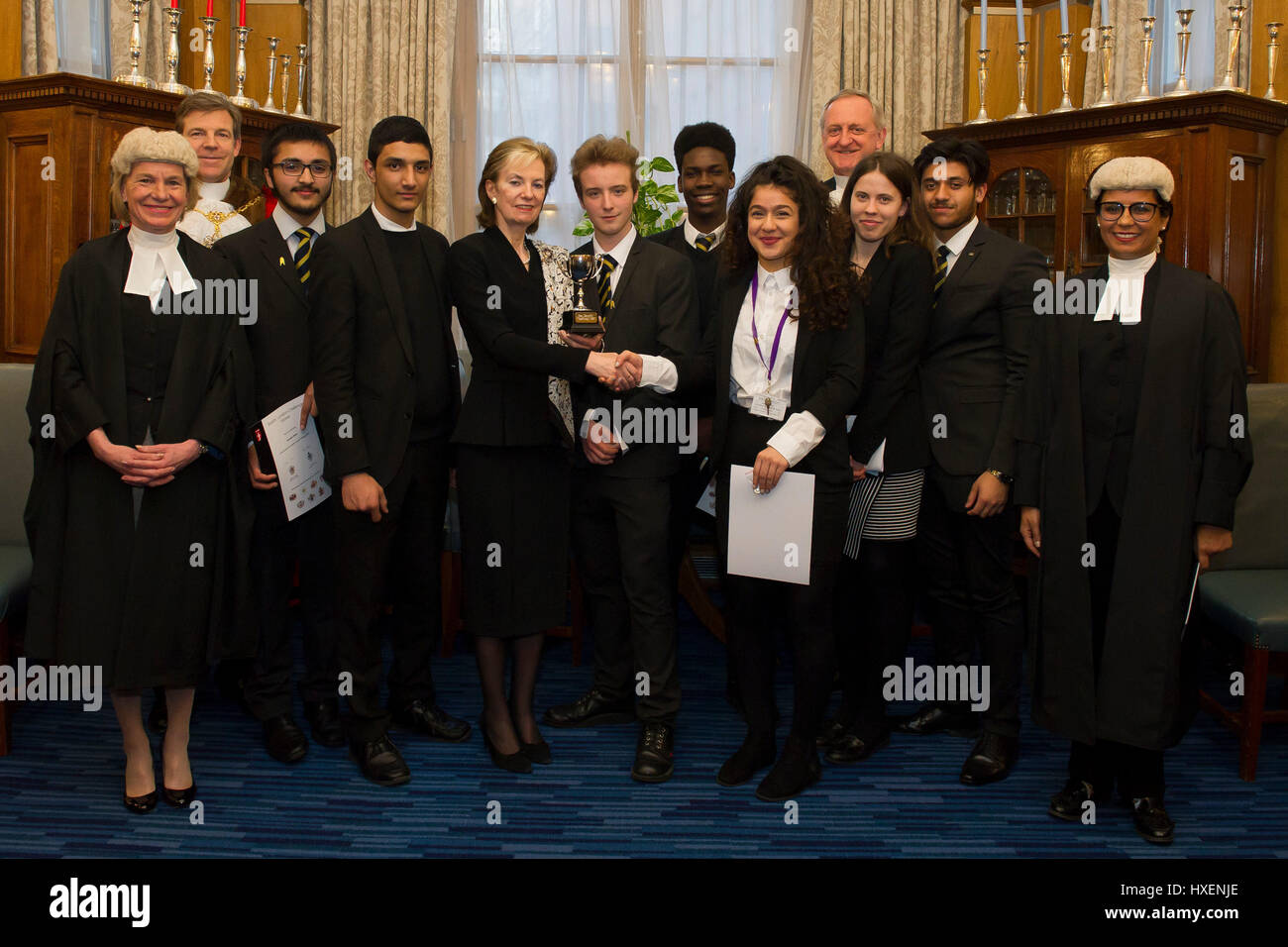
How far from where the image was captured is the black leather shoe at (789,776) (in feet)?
10.1

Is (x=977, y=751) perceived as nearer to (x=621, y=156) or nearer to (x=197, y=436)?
(x=621, y=156)

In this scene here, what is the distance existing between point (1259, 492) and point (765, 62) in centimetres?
415

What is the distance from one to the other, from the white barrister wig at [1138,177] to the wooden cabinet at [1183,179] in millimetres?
2062

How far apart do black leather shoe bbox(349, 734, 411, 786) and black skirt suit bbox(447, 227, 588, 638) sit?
15.7 inches

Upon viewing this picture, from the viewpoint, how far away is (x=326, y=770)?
324 centimetres

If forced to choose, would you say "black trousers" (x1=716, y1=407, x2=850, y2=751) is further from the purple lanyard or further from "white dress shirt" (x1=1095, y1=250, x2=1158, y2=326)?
"white dress shirt" (x1=1095, y1=250, x2=1158, y2=326)

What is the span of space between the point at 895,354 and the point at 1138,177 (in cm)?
73

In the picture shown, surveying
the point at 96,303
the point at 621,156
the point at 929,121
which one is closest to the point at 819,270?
the point at 621,156

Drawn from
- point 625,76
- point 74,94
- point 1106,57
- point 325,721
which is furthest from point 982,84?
point 325,721

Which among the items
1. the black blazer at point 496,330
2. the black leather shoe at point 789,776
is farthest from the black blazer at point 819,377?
the black leather shoe at point 789,776

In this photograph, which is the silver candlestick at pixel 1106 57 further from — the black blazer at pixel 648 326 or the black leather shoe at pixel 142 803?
the black leather shoe at pixel 142 803

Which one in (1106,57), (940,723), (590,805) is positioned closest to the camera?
(590,805)

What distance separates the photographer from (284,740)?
3.32 m

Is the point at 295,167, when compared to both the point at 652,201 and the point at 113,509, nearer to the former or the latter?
the point at 113,509
